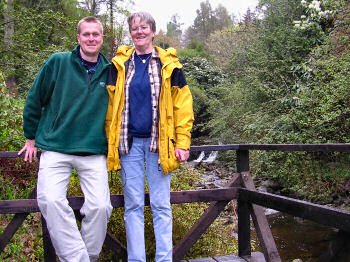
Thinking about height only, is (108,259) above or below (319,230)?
above

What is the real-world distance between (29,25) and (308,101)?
22.3ft

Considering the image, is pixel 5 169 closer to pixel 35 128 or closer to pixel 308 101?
pixel 35 128

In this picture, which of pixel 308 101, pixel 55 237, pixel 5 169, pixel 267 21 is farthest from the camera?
pixel 267 21

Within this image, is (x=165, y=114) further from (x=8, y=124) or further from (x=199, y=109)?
(x=199, y=109)

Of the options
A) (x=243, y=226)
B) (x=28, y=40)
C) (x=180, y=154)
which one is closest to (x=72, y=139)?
(x=180, y=154)

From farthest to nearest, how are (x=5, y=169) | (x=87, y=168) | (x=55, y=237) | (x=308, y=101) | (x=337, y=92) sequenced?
(x=308, y=101) < (x=337, y=92) < (x=5, y=169) < (x=87, y=168) < (x=55, y=237)

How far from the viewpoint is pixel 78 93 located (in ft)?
8.59

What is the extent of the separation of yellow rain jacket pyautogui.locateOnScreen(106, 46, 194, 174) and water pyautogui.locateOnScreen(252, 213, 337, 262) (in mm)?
4977

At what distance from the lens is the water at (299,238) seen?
22.8ft

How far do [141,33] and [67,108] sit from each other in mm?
761

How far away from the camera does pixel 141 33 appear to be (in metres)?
2.67

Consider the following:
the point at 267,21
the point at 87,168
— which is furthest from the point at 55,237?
the point at 267,21

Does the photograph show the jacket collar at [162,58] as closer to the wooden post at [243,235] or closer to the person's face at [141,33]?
the person's face at [141,33]

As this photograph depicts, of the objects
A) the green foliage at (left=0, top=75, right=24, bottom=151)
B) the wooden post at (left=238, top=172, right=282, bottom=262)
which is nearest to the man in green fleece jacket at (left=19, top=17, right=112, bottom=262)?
the wooden post at (left=238, top=172, right=282, bottom=262)
